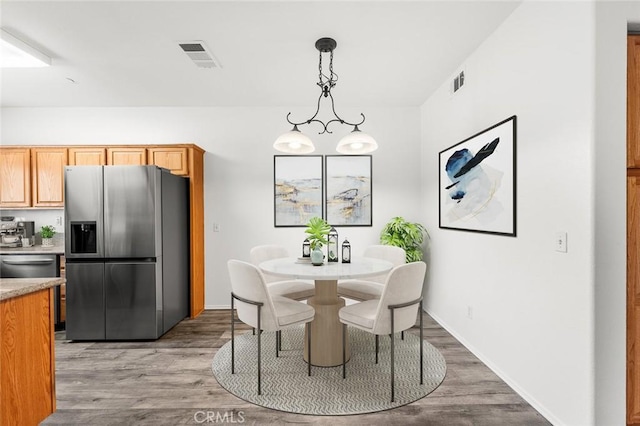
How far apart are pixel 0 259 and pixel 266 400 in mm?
3574

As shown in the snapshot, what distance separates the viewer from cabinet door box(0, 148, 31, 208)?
3.80 meters

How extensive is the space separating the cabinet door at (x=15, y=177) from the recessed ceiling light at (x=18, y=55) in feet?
4.13

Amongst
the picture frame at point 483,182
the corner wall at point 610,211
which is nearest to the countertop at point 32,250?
the picture frame at point 483,182

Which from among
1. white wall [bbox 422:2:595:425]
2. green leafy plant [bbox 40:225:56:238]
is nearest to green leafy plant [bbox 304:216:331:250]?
white wall [bbox 422:2:595:425]

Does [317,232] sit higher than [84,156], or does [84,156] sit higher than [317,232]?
[84,156]

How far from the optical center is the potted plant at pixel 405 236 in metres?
3.86

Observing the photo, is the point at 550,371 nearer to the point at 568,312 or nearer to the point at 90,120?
the point at 568,312

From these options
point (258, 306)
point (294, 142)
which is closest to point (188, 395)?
point (258, 306)

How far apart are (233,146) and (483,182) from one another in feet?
10.2

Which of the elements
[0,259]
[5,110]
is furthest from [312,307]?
[5,110]

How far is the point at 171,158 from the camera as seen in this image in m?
3.87

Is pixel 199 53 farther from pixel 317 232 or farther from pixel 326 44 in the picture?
pixel 317 232

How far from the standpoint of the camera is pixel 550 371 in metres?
1.94

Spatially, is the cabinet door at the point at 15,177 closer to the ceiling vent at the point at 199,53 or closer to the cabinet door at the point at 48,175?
the cabinet door at the point at 48,175
